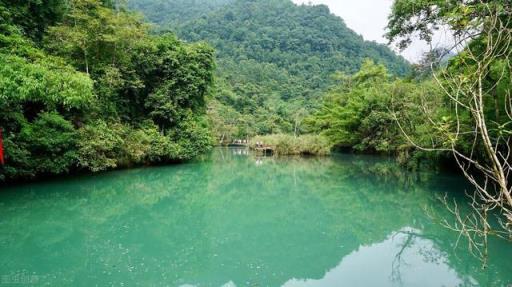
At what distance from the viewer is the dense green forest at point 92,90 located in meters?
10.9

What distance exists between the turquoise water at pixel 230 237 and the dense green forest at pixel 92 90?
1.46 meters

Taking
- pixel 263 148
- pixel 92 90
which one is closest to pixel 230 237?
pixel 92 90

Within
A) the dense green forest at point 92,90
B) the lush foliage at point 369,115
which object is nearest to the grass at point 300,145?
the lush foliage at point 369,115

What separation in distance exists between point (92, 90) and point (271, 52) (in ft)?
257

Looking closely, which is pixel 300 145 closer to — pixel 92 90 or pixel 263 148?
pixel 263 148

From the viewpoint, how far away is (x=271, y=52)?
90.6 meters

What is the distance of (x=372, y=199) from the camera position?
12164 millimetres

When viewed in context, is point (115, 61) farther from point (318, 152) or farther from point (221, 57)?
point (221, 57)

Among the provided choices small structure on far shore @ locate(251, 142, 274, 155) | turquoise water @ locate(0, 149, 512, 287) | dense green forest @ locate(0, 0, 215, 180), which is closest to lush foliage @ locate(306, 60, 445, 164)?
small structure on far shore @ locate(251, 142, 274, 155)

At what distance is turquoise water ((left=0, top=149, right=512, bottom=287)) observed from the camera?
5.77 m

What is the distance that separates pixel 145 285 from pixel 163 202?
617 cm

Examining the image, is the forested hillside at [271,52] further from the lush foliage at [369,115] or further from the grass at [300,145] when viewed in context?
the grass at [300,145]

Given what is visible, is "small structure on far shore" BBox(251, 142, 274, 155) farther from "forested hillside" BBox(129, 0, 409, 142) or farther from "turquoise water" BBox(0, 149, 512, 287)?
"turquoise water" BBox(0, 149, 512, 287)

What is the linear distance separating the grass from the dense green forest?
8662 millimetres
